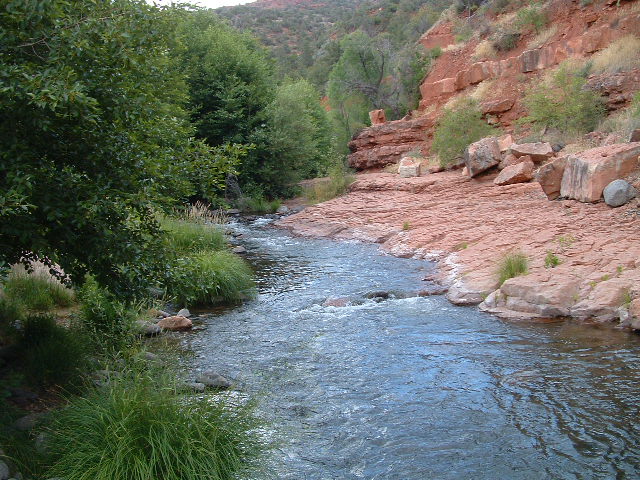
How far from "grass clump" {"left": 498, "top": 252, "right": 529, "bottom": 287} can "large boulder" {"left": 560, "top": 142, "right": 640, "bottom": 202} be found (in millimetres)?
3334

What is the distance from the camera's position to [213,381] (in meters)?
6.34

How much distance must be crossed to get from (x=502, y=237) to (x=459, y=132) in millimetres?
9725

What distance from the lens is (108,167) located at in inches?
192

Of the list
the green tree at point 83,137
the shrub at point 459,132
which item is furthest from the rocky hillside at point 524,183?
the green tree at point 83,137

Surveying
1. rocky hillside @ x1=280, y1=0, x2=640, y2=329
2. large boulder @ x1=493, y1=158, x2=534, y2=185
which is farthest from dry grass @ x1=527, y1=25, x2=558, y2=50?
large boulder @ x1=493, y1=158, x2=534, y2=185

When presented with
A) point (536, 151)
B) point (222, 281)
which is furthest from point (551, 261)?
point (536, 151)

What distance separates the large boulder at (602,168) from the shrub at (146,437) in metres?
9.83

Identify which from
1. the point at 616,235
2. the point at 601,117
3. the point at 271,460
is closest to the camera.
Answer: the point at 271,460

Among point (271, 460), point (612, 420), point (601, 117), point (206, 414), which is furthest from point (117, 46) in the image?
point (601, 117)

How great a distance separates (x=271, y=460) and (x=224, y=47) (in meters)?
22.2

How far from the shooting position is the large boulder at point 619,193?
1159cm

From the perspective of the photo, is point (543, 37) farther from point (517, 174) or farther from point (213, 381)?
point (213, 381)

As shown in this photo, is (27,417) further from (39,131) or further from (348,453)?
(348,453)

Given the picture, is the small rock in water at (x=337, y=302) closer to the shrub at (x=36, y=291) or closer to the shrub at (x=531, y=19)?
the shrub at (x=36, y=291)
